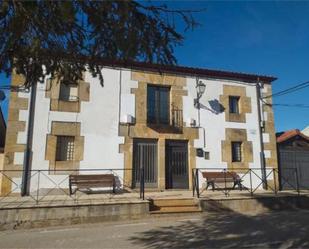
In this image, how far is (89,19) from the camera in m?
4.52

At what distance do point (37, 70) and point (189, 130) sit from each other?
8.47 metres

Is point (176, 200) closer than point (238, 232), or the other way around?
point (238, 232)

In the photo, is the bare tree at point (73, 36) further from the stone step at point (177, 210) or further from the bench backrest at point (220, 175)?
the bench backrest at point (220, 175)

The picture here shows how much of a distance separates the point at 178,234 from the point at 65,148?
6.20m

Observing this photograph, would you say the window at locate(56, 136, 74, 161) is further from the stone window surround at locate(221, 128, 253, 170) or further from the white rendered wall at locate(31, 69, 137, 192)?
the stone window surround at locate(221, 128, 253, 170)

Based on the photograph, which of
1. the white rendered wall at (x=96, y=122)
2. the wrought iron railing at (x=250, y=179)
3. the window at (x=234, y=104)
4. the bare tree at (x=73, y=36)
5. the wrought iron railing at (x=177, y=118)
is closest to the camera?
the bare tree at (x=73, y=36)

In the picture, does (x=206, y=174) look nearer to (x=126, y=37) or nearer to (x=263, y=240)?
(x=263, y=240)

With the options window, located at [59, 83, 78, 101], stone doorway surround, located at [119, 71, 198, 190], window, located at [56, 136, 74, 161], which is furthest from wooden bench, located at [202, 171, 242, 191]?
window, located at [59, 83, 78, 101]

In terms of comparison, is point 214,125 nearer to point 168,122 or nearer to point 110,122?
point 168,122

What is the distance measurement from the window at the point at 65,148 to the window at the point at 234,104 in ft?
23.2

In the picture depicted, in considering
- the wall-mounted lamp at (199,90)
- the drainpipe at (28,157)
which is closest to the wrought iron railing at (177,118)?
the wall-mounted lamp at (199,90)

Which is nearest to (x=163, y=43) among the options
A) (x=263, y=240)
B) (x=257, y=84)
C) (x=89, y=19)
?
(x=89, y=19)

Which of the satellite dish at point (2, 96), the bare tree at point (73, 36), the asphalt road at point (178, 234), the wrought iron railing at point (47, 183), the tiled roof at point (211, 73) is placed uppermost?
the tiled roof at point (211, 73)

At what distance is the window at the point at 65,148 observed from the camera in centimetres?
1151
